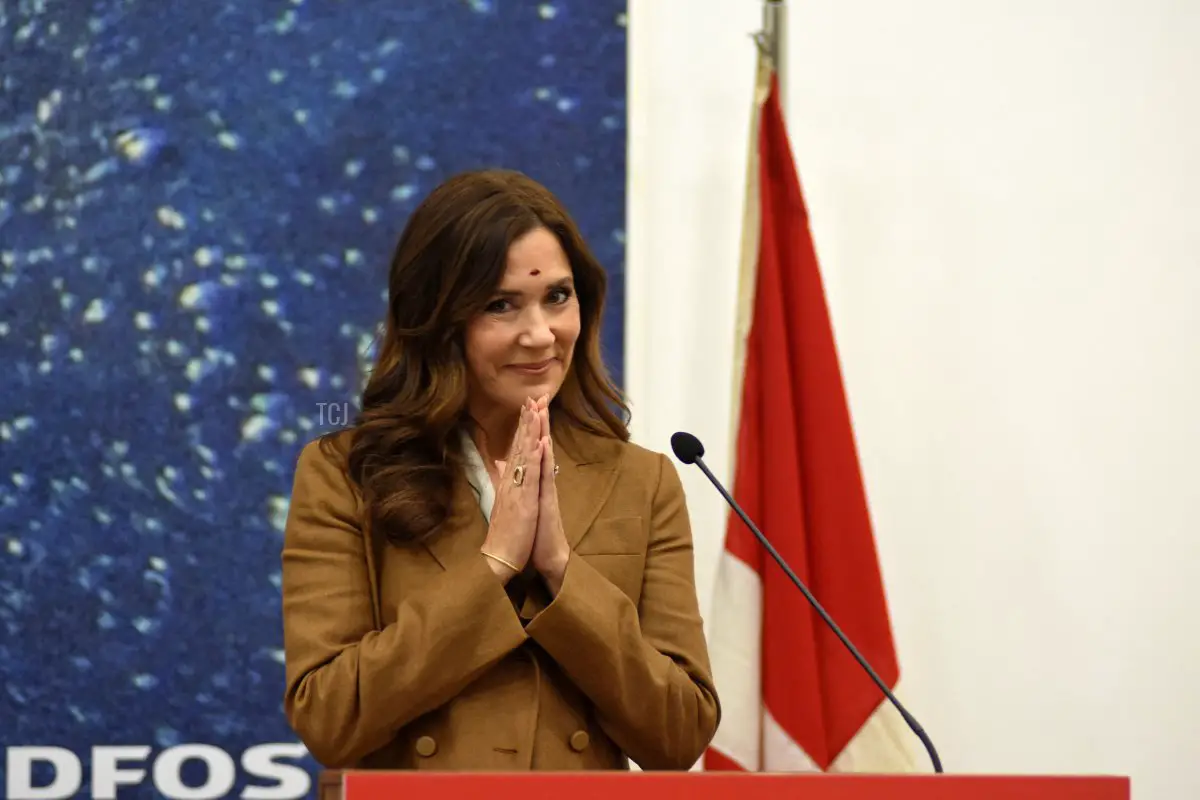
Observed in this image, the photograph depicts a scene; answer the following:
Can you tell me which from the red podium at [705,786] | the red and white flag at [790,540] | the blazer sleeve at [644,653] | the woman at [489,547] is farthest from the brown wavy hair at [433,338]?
the red and white flag at [790,540]

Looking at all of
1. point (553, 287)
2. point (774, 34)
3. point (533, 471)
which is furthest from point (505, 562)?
point (774, 34)

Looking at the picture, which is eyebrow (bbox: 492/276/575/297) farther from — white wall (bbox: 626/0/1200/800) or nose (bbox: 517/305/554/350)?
white wall (bbox: 626/0/1200/800)

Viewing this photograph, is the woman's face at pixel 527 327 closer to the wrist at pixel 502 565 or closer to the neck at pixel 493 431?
the neck at pixel 493 431

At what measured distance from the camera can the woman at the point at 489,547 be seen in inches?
68.9

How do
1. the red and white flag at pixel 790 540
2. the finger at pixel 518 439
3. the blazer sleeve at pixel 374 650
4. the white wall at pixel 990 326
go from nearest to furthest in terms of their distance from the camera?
the blazer sleeve at pixel 374 650, the finger at pixel 518 439, the red and white flag at pixel 790 540, the white wall at pixel 990 326

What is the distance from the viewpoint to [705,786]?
1.24 m

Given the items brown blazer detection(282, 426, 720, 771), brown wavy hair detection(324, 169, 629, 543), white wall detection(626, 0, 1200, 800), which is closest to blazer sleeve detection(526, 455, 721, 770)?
brown blazer detection(282, 426, 720, 771)

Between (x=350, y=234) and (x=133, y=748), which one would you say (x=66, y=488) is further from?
(x=350, y=234)

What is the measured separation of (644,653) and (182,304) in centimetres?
160

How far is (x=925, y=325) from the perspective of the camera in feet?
10.5

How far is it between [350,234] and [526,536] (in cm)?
143

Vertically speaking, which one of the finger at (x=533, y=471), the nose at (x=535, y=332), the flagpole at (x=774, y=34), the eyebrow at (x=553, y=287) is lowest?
the finger at (x=533, y=471)

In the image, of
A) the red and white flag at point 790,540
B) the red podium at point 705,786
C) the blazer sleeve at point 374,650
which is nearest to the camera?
the red podium at point 705,786

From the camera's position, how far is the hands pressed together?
1778 millimetres
